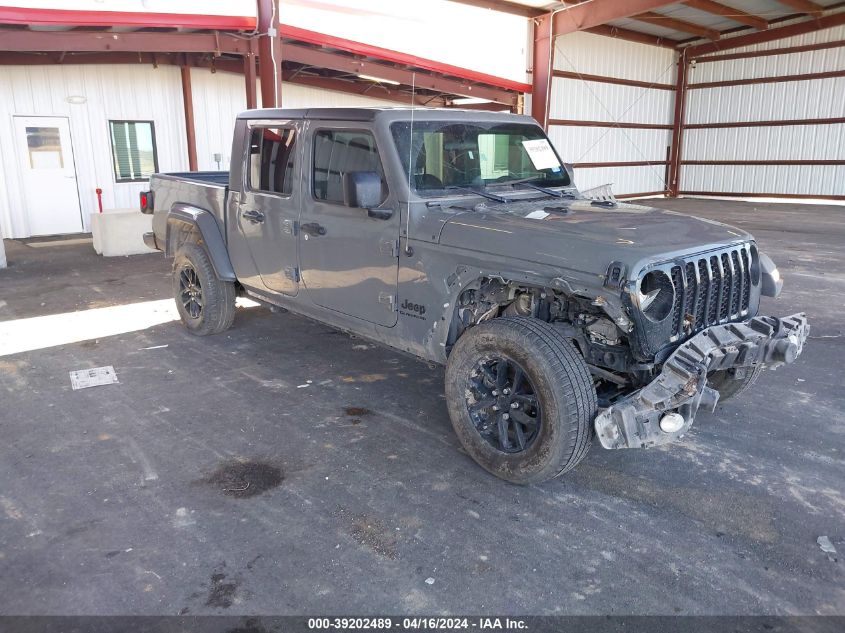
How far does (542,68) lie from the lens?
17875 mm

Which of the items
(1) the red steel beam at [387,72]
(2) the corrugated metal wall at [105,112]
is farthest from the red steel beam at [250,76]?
(2) the corrugated metal wall at [105,112]

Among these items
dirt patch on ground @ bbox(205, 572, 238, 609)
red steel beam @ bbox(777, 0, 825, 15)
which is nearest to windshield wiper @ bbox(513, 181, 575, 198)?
dirt patch on ground @ bbox(205, 572, 238, 609)

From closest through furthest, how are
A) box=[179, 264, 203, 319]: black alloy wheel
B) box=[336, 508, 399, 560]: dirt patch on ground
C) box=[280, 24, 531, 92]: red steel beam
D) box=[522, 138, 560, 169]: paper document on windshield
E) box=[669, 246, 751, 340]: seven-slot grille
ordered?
box=[336, 508, 399, 560]: dirt patch on ground < box=[669, 246, 751, 340]: seven-slot grille < box=[522, 138, 560, 169]: paper document on windshield < box=[179, 264, 203, 319]: black alloy wheel < box=[280, 24, 531, 92]: red steel beam

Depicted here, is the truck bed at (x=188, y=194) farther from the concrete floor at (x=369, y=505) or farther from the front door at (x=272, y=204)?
the concrete floor at (x=369, y=505)

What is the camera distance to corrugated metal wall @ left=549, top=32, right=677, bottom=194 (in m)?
20.0

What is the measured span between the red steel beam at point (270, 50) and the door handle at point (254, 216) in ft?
22.6

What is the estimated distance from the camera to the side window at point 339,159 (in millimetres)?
4141

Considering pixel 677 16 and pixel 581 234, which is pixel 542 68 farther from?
pixel 581 234

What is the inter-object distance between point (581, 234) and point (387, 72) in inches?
523

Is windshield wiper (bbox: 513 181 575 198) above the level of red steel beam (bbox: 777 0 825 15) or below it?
below

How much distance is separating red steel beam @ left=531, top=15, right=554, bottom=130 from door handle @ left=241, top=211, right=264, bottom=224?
14.0 m

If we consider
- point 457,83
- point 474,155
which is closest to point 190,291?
point 474,155

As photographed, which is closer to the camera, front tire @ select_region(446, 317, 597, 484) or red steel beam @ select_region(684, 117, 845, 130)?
front tire @ select_region(446, 317, 597, 484)

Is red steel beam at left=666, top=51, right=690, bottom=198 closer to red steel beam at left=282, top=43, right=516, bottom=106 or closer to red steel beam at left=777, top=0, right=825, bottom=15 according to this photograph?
red steel beam at left=777, top=0, right=825, bottom=15
